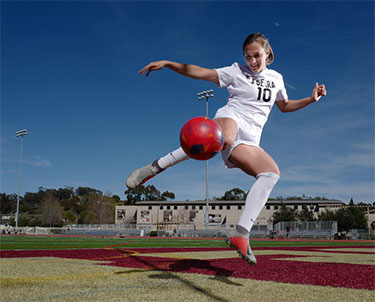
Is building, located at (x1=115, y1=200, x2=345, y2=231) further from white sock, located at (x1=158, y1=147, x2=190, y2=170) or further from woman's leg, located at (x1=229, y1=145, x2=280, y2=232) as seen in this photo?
woman's leg, located at (x1=229, y1=145, x2=280, y2=232)

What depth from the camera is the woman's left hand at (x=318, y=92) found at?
473 cm

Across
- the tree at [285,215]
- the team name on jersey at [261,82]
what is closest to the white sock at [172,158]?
the team name on jersey at [261,82]

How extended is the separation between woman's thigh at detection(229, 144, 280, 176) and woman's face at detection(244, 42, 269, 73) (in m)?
0.99

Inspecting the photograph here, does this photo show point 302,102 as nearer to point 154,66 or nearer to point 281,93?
point 281,93

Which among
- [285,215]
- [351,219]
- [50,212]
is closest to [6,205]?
[50,212]

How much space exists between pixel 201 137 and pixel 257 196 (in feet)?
3.32

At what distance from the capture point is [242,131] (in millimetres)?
4180

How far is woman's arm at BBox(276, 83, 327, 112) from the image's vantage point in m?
4.74

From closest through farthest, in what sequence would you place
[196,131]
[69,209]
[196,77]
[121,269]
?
[196,131] → [196,77] → [121,269] → [69,209]

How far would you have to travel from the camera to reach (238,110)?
4289 mm

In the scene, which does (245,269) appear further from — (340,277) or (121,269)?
(121,269)

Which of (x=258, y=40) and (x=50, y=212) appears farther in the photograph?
(x=50, y=212)

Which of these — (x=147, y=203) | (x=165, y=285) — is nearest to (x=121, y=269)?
(x=165, y=285)

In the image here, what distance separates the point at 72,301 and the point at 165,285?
131cm
